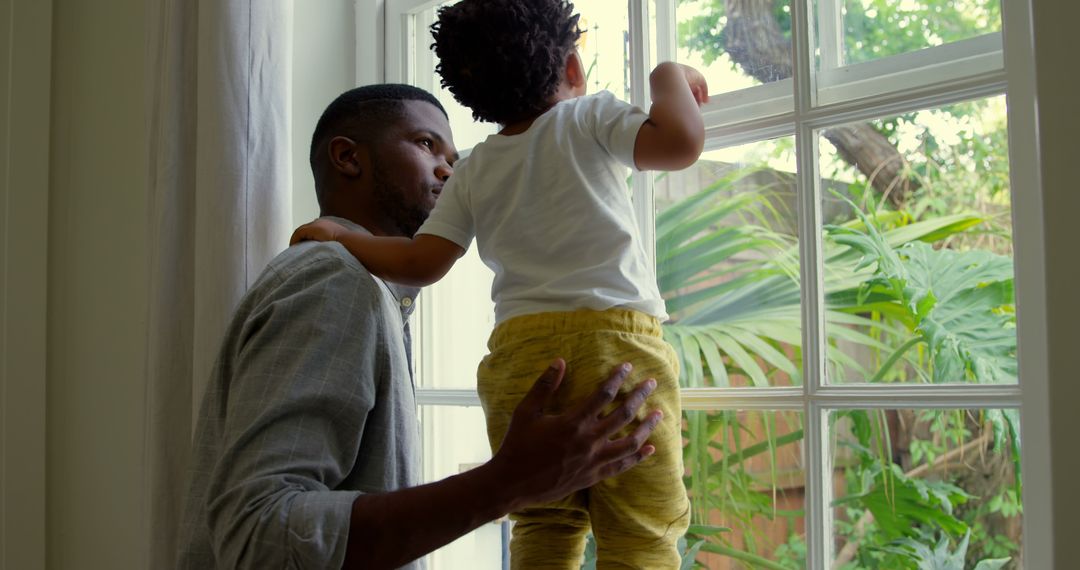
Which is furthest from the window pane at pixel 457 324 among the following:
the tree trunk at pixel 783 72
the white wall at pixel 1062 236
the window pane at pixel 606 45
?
the white wall at pixel 1062 236

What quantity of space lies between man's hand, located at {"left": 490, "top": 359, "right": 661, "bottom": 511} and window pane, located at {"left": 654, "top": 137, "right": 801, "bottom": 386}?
32cm

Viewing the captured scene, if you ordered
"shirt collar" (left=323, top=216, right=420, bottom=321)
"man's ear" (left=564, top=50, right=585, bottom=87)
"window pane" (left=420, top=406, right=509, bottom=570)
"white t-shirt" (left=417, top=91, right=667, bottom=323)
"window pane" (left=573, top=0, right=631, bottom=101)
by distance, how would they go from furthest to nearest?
"window pane" (left=420, top=406, right=509, bottom=570), "window pane" (left=573, top=0, right=631, bottom=101), "shirt collar" (left=323, top=216, right=420, bottom=321), "man's ear" (left=564, top=50, right=585, bottom=87), "white t-shirt" (left=417, top=91, right=667, bottom=323)

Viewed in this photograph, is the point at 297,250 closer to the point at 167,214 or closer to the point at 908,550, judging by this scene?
the point at 167,214

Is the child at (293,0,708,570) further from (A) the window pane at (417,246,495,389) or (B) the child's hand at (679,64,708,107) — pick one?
(A) the window pane at (417,246,495,389)

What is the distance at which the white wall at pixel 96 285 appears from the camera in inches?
85.1

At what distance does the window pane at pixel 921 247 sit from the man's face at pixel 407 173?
56cm

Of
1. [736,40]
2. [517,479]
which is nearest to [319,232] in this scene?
[517,479]

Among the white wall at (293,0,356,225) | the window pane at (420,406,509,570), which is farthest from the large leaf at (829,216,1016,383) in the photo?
the white wall at (293,0,356,225)

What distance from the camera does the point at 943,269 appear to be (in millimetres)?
1149

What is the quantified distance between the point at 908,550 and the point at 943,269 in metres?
0.33

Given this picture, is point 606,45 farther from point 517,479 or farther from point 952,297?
point 517,479

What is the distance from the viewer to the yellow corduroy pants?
1090 mm

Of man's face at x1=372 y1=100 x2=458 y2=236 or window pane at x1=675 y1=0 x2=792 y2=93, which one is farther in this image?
man's face at x1=372 y1=100 x2=458 y2=236

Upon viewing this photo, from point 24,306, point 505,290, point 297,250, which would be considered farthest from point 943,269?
point 24,306
